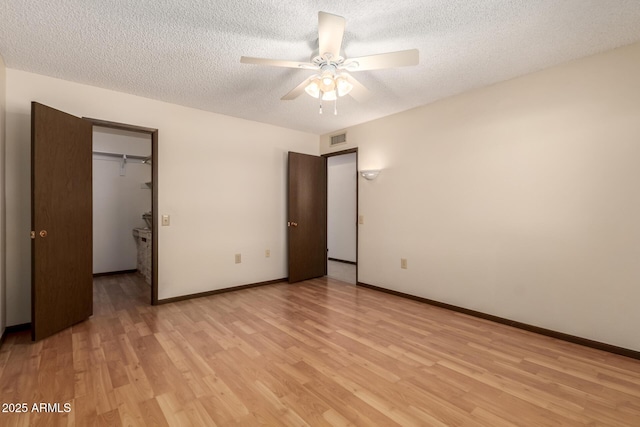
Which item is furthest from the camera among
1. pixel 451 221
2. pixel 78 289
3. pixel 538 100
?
pixel 451 221

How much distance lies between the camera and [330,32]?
182 centimetres

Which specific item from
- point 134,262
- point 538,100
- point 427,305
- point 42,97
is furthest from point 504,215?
point 134,262

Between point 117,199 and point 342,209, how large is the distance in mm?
4585

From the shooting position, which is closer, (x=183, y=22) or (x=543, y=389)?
(x=543, y=389)

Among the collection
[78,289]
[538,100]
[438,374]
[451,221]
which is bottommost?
[438,374]

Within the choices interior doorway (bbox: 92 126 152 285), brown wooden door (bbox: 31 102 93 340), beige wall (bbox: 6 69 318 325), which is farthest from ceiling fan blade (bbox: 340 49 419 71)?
interior doorway (bbox: 92 126 152 285)

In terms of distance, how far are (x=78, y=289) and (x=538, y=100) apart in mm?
4972

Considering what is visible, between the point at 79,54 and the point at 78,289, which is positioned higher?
the point at 79,54

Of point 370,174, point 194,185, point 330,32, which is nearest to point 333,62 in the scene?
point 330,32

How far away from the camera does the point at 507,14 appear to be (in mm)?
1963

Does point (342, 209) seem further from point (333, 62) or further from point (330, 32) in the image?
point (330, 32)

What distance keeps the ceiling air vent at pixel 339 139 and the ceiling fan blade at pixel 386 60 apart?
2.59 m

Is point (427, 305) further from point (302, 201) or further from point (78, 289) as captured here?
point (78, 289)

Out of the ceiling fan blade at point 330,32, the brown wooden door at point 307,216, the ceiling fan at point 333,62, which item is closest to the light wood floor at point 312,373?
the brown wooden door at point 307,216
